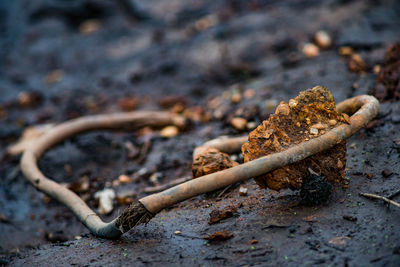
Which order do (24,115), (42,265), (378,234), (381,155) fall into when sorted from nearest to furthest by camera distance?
(378,234) < (42,265) < (381,155) < (24,115)

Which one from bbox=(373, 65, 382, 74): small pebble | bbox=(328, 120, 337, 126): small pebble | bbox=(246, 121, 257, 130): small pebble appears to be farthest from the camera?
bbox=(373, 65, 382, 74): small pebble

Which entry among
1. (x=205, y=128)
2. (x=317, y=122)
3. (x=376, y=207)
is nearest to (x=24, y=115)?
(x=205, y=128)

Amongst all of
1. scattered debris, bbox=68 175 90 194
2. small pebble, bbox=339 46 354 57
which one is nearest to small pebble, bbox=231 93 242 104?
small pebble, bbox=339 46 354 57

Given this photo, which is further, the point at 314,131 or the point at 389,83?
the point at 389,83

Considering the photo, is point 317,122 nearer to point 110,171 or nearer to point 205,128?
point 205,128

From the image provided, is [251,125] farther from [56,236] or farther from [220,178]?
[56,236]

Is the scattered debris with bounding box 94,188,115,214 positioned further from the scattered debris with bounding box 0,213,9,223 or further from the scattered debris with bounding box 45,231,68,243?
the scattered debris with bounding box 0,213,9,223

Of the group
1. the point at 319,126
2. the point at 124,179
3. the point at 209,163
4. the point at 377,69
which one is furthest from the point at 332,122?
the point at 124,179
